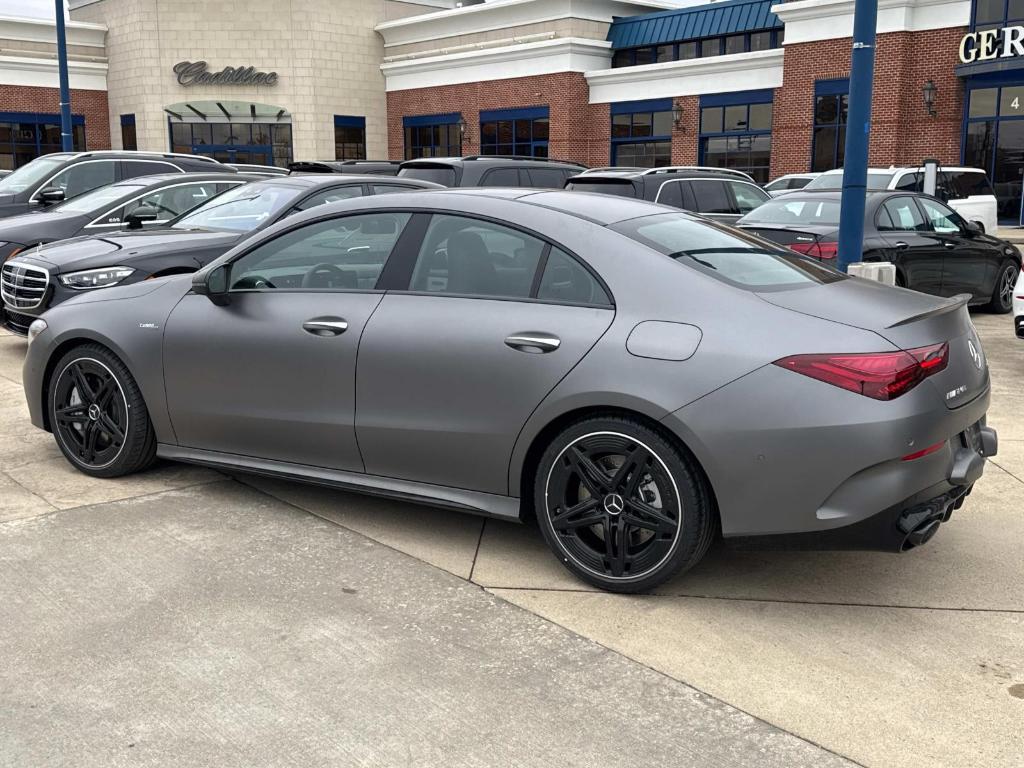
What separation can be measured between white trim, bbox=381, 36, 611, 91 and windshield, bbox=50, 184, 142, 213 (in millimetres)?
26958

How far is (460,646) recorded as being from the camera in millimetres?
3779

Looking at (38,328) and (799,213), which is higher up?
(799,213)

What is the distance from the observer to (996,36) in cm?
2633

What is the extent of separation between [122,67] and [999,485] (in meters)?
44.7

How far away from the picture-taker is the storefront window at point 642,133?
35.1 meters

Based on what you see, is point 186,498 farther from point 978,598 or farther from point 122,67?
point 122,67

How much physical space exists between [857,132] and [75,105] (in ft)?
138

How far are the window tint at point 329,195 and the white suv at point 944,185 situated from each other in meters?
9.10

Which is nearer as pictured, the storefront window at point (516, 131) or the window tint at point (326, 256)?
the window tint at point (326, 256)

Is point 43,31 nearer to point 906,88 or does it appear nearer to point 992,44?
point 906,88

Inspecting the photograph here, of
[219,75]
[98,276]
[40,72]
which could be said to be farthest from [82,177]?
[40,72]

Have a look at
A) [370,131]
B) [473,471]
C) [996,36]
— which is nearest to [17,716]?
[473,471]

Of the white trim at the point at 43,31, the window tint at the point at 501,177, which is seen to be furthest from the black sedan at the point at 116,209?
the white trim at the point at 43,31

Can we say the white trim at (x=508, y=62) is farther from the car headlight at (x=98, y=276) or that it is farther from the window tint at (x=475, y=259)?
the window tint at (x=475, y=259)
